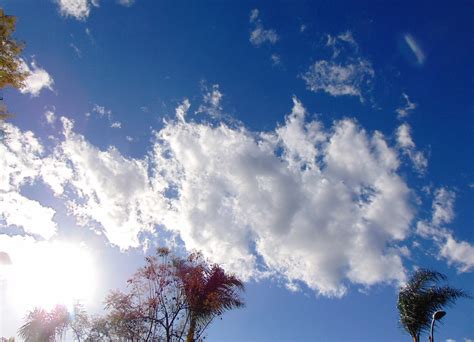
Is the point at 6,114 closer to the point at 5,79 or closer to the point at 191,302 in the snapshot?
the point at 5,79

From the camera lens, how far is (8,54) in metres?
15.8

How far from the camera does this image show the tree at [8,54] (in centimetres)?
1555

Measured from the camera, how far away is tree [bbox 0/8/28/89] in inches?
612

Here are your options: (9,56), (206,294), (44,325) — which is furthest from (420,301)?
(44,325)

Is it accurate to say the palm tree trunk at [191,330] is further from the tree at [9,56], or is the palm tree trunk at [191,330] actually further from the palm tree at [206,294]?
the tree at [9,56]

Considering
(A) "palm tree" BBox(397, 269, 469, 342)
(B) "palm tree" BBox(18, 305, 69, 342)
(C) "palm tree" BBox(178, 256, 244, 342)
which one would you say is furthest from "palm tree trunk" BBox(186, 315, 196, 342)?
(B) "palm tree" BBox(18, 305, 69, 342)

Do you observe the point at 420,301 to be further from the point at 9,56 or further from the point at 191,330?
the point at 9,56

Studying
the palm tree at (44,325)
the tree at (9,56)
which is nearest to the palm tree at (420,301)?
the tree at (9,56)

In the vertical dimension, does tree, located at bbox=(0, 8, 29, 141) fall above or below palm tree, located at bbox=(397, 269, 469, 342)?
above

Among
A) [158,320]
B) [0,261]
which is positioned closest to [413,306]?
[158,320]

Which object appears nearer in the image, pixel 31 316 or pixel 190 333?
pixel 190 333

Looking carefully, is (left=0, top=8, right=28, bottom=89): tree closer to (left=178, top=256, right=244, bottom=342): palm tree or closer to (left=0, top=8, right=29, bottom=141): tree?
(left=0, top=8, right=29, bottom=141): tree

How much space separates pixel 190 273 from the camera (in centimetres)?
2147

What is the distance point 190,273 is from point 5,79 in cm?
1259
